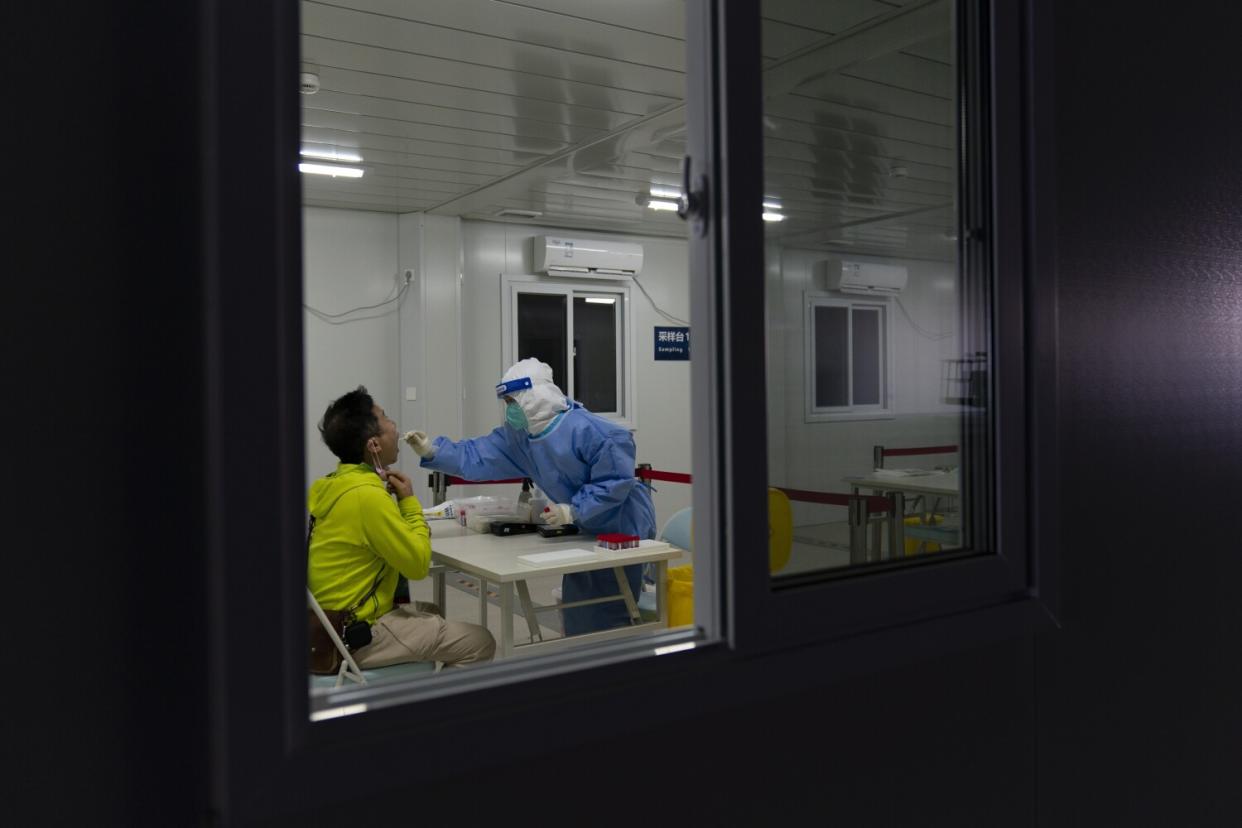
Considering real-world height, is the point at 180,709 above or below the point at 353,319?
below

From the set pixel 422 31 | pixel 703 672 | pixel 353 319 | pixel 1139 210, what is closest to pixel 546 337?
pixel 353 319

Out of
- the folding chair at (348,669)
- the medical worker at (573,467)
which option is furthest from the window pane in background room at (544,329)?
the folding chair at (348,669)

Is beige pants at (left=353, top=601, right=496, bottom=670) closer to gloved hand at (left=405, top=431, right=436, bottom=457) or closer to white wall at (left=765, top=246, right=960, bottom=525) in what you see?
gloved hand at (left=405, top=431, right=436, bottom=457)

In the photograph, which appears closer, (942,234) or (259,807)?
(259,807)

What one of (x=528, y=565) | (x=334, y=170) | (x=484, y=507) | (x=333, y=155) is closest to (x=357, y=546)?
(x=528, y=565)

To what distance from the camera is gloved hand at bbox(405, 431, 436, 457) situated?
360 cm

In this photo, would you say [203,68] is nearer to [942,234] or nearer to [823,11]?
[823,11]

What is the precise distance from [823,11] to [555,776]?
3.70ft

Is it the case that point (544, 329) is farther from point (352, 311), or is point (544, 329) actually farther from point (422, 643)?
point (422, 643)

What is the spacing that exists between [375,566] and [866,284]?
161cm

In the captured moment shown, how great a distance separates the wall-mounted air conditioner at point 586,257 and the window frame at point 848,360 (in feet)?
17.8

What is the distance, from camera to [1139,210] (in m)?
1.70

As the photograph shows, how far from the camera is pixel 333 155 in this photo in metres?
4.77

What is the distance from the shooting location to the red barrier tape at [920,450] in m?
1.54
